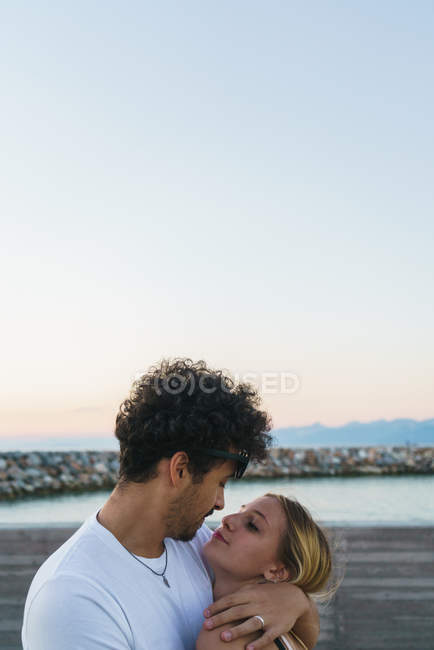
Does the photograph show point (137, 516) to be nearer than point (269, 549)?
Yes

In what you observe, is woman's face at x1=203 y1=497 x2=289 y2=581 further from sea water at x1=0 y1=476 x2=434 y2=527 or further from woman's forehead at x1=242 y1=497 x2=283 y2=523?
sea water at x1=0 y1=476 x2=434 y2=527

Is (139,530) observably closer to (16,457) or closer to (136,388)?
(136,388)

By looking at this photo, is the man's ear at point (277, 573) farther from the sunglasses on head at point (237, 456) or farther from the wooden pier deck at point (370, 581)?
the wooden pier deck at point (370, 581)

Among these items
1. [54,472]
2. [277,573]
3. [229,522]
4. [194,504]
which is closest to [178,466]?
[194,504]

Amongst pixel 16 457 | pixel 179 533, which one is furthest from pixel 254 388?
pixel 16 457

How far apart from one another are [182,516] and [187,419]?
211 mm

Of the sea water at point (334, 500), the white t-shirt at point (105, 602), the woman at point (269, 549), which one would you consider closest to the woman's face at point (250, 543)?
the woman at point (269, 549)

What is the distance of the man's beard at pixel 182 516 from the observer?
57.4 inches

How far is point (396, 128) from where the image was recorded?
9805 mm

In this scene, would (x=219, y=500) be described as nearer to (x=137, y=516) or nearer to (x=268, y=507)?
(x=137, y=516)

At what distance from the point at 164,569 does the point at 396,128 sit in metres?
9.35

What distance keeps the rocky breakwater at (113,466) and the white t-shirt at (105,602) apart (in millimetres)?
A: 13349

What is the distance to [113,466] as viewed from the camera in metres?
15.9

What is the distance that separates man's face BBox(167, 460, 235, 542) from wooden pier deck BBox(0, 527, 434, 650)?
1462mm
